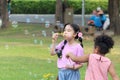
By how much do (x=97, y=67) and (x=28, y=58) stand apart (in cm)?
750

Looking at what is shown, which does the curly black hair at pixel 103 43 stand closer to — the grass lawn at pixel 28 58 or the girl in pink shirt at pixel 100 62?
the girl in pink shirt at pixel 100 62

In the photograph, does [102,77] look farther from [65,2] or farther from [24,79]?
[65,2]

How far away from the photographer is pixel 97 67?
16.9 ft

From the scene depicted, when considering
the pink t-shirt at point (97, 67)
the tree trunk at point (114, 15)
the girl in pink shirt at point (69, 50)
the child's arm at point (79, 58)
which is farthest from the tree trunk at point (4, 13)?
the pink t-shirt at point (97, 67)

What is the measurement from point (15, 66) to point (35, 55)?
7.54 feet

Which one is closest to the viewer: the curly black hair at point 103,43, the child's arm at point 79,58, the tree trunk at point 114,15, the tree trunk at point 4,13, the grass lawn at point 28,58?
the curly black hair at point 103,43

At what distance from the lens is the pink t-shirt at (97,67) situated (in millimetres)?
5125

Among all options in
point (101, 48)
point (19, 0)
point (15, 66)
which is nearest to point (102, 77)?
point (101, 48)

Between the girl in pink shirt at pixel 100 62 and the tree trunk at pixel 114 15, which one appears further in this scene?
the tree trunk at pixel 114 15

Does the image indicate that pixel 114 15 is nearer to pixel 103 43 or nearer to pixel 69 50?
pixel 69 50

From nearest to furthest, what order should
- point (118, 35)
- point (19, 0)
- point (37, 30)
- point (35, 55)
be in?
1. point (35, 55)
2. point (118, 35)
3. point (37, 30)
4. point (19, 0)

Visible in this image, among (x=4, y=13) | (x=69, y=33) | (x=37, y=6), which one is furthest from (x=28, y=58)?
(x=37, y=6)

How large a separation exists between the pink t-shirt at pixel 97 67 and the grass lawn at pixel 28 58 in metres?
3.20

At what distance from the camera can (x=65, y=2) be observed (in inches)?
974
